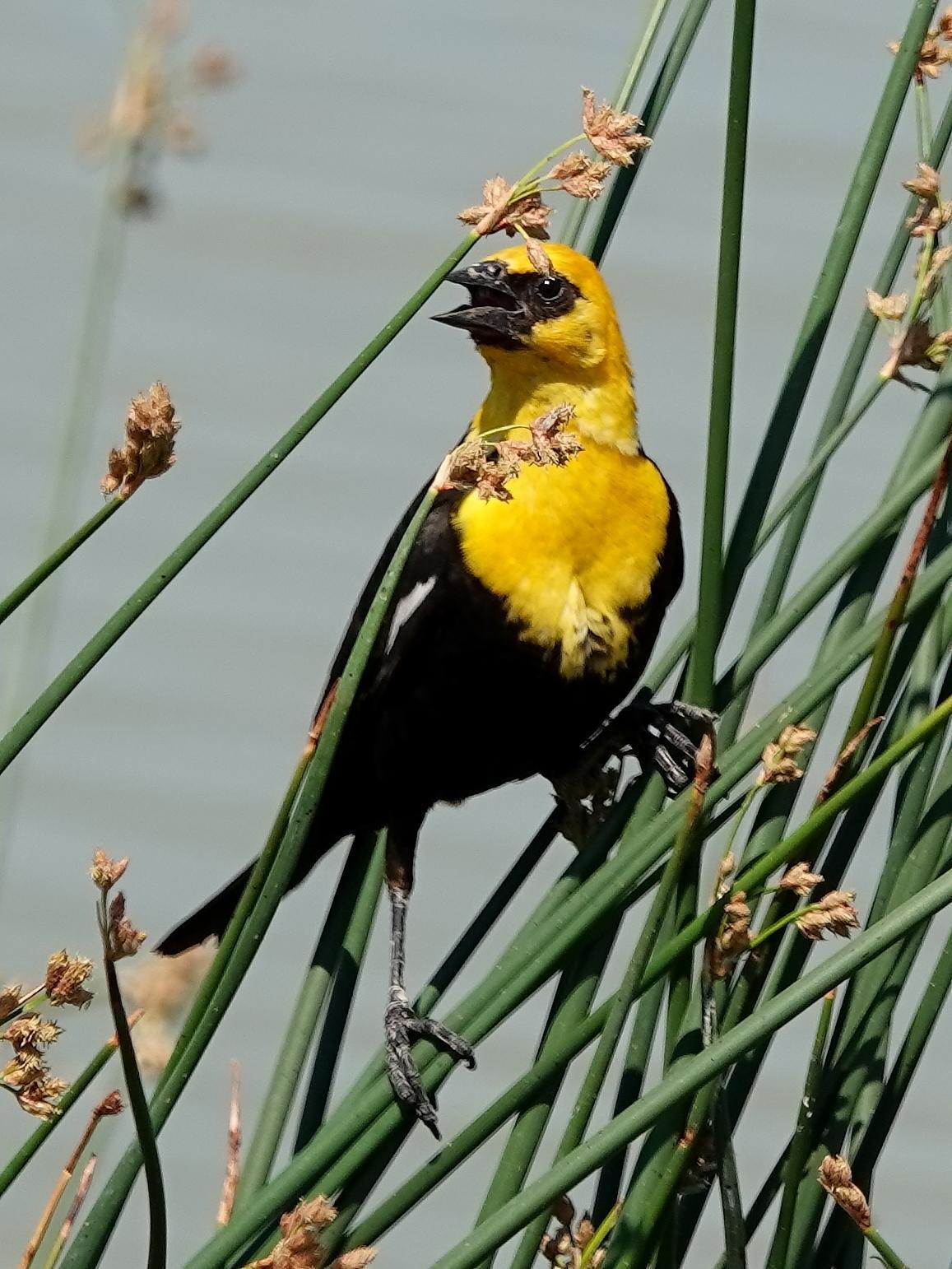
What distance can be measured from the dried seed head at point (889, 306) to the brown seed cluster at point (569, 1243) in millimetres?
543

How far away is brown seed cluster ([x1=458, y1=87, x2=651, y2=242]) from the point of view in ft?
2.56

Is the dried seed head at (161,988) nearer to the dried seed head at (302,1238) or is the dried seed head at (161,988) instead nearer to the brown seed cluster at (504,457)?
the dried seed head at (302,1238)

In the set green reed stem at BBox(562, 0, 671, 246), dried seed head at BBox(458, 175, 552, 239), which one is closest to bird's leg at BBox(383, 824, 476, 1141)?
dried seed head at BBox(458, 175, 552, 239)

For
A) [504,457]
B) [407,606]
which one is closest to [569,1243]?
[504,457]

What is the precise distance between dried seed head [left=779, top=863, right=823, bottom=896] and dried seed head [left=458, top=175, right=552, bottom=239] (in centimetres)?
36

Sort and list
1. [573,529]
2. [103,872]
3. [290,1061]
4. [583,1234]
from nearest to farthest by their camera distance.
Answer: [103,872] → [583,1234] → [290,1061] → [573,529]

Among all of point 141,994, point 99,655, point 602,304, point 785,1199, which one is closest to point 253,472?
point 99,655

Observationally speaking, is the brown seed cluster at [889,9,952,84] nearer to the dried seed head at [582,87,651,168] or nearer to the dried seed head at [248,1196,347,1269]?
the dried seed head at [582,87,651,168]

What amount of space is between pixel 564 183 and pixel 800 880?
1.26 feet

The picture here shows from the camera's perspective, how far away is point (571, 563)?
4.93 feet

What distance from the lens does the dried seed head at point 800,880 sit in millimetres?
901

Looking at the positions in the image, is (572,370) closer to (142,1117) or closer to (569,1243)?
(569,1243)

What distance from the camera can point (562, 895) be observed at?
107 centimetres

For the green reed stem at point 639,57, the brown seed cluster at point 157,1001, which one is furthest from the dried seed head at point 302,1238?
the green reed stem at point 639,57
